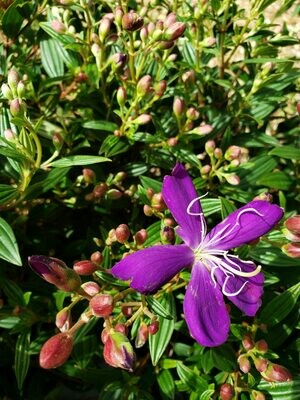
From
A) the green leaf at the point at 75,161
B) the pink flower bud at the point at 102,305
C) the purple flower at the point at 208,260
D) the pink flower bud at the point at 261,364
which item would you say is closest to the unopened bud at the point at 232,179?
the purple flower at the point at 208,260

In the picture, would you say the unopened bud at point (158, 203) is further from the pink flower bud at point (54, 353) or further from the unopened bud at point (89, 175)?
the pink flower bud at point (54, 353)

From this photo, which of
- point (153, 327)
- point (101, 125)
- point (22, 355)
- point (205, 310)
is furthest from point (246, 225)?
point (22, 355)

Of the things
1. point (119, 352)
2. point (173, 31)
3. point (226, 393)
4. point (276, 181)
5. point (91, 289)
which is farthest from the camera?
point (276, 181)

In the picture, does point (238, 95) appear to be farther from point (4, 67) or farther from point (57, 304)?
point (57, 304)

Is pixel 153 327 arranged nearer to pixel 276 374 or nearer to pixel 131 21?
pixel 276 374

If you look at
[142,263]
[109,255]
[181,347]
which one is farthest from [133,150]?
[142,263]

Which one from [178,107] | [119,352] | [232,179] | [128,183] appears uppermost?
[178,107]
